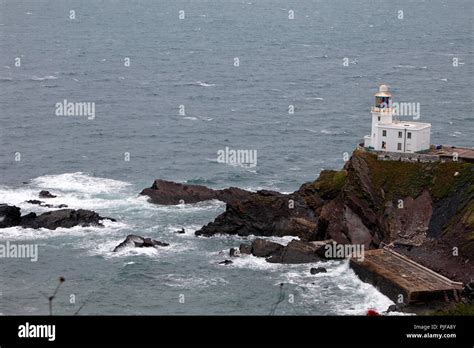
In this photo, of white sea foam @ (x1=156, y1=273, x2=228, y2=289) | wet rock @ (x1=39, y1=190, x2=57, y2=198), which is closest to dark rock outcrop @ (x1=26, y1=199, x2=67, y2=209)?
wet rock @ (x1=39, y1=190, x2=57, y2=198)

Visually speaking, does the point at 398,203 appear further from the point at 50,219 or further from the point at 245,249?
the point at 50,219

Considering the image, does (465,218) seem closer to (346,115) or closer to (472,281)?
(472,281)

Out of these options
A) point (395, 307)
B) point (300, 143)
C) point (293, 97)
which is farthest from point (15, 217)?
point (293, 97)

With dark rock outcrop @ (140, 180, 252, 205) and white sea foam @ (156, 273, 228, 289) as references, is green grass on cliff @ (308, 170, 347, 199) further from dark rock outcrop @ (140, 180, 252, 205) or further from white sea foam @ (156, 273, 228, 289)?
white sea foam @ (156, 273, 228, 289)

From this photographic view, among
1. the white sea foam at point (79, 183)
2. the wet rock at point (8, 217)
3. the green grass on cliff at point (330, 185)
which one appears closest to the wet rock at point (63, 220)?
the wet rock at point (8, 217)

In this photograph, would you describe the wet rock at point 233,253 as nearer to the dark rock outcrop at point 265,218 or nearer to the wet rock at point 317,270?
the dark rock outcrop at point 265,218

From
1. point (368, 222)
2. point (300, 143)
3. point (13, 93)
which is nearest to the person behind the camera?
point (368, 222)

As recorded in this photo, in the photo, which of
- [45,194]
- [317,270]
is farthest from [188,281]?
[45,194]
